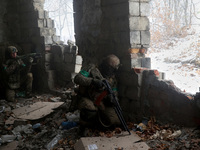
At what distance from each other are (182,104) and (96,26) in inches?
92.0

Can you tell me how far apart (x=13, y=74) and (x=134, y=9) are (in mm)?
4426

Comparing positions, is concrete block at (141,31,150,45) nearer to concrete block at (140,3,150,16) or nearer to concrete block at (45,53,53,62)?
concrete block at (140,3,150,16)

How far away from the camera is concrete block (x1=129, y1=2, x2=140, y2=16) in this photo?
386 cm

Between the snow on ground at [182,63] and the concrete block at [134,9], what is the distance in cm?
236

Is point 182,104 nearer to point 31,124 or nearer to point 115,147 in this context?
point 115,147

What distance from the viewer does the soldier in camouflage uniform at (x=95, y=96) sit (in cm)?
357

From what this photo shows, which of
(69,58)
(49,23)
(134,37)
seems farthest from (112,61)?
(49,23)

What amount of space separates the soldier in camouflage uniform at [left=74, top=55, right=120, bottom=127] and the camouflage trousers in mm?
3416

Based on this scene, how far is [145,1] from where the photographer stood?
4004 mm

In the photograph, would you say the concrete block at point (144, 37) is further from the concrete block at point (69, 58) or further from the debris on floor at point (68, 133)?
the concrete block at point (69, 58)

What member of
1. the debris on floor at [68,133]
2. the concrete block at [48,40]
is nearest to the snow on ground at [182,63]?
the debris on floor at [68,133]

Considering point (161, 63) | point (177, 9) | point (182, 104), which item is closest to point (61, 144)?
point (182, 104)

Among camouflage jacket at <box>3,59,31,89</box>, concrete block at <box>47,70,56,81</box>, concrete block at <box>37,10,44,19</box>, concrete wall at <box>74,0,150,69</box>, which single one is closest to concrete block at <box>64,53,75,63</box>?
concrete block at <box>47,70,56,81</box>

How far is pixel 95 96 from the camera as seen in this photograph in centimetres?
373
